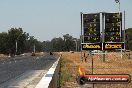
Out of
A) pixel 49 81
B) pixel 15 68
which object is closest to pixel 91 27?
pixel 15 68

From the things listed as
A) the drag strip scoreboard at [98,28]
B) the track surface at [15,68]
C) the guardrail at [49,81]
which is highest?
the drag strip scoreboard at [98,28]

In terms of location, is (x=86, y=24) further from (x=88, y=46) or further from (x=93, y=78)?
(x=93, y=78)

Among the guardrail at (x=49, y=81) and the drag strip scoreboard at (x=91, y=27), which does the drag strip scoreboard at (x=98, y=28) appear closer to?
the drag strip scoreboard at (x=91, y=27)

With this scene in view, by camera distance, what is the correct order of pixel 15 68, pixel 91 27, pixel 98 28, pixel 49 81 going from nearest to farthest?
pixel 49 81 < pixel 98 28 < pixel 91 27 < pixel 15 68

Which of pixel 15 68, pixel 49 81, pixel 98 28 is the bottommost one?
pixel 15 68

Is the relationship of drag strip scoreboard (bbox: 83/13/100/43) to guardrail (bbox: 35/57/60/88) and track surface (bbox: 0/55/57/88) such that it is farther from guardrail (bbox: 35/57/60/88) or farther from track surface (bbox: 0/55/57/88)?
guardrail (bbox: 35/57/60/88)

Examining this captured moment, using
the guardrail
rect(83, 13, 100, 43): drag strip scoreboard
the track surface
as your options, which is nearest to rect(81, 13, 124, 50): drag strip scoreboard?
rect(83, 13, 100, 43): drag strip scoreboard

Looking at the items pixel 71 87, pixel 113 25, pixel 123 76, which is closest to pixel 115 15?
pixel 113 25

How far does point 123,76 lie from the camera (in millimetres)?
9852

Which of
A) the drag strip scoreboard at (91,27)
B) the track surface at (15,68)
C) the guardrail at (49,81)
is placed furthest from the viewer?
the drag strip scoreboard at (91,27)

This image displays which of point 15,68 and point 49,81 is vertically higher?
point 49,81

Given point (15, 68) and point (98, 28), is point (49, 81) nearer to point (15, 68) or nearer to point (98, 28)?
point (98, 28)

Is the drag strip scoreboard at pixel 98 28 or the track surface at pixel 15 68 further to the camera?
the drag strip scoreboard at pixel 98 28

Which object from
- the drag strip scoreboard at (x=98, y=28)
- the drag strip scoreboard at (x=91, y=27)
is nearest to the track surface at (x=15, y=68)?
the drag strip scoreboard at (x=91, y=27)
